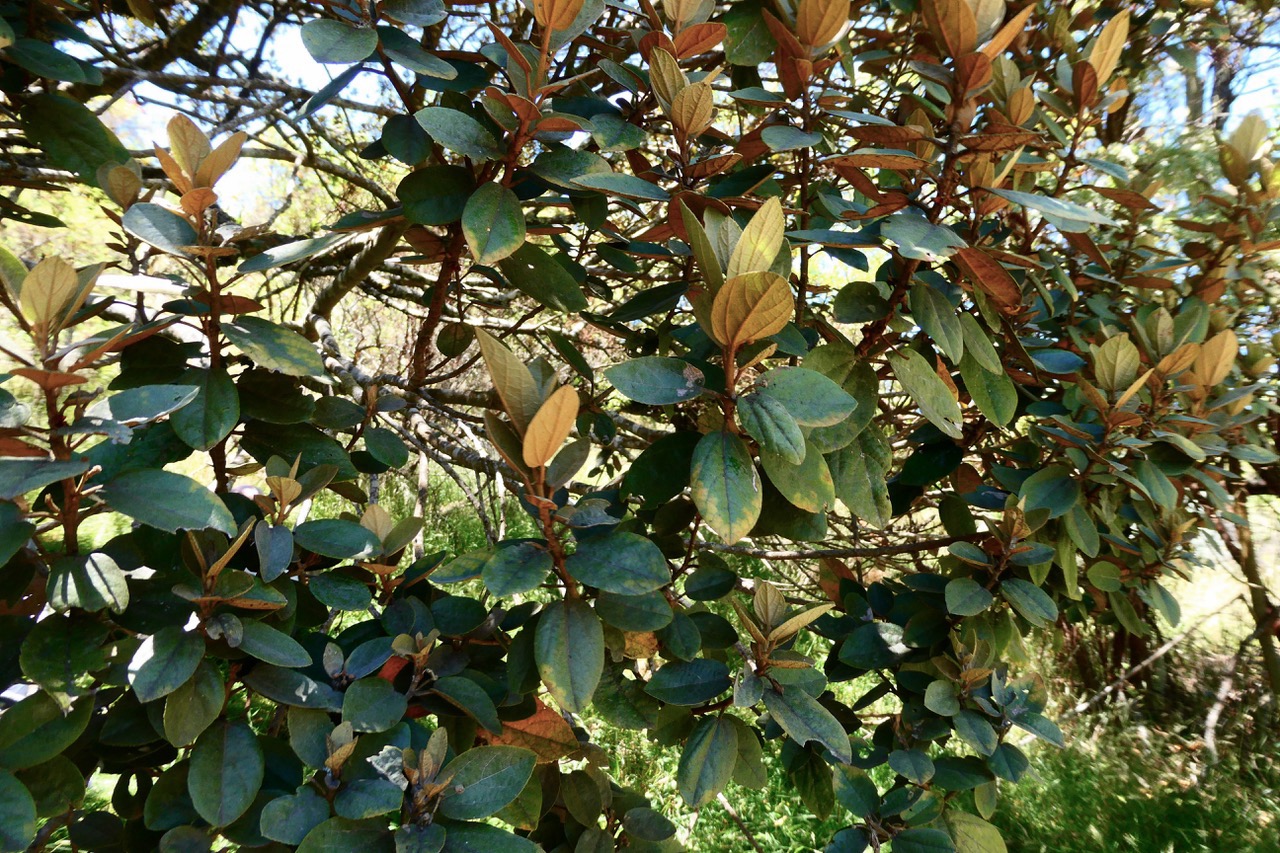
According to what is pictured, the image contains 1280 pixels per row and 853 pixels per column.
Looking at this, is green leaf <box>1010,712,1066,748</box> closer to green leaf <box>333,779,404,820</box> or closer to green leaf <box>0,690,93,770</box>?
green leaf <box>333,779,404,820</box>

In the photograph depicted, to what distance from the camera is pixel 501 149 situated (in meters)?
0.75

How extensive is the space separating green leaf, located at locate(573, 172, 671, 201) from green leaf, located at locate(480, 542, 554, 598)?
1.08ft

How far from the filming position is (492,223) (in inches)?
28.7

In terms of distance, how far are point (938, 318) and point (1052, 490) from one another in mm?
439

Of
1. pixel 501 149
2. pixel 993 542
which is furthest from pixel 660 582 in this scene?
pixel 993 542

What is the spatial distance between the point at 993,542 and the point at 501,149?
77cm

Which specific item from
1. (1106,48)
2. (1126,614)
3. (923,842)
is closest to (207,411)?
(923,842)

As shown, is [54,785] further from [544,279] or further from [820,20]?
[820,20]

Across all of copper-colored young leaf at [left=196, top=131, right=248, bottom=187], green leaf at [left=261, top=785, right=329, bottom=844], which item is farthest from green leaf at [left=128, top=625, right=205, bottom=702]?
copper-colored young leaf at [left=196, top=131, right=248, bottom=187]

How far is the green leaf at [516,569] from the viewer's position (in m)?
0.56

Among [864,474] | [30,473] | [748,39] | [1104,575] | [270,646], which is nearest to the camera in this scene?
[30,473]

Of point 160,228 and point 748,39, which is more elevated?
point 748,39

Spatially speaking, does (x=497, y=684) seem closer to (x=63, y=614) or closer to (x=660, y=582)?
(x=660, y=582)

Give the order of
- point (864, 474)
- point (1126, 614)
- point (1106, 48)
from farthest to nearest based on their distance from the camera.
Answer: point (1126, 614) < point (1106, 48) < point (864, 474)
